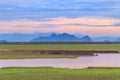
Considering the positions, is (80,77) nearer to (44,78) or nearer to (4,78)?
(44,78)

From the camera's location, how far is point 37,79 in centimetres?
2570

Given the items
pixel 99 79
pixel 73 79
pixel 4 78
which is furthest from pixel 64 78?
pixel 4 78

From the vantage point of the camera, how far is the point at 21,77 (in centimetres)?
2675

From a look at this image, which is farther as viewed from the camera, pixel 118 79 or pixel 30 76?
pixel 30 76

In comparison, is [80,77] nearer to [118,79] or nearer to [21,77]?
[118,79]

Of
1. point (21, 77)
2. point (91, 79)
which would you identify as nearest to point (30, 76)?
point (21, 77)

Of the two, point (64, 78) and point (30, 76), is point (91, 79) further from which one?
point (30, 76)

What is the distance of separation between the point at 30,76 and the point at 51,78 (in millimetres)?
2167

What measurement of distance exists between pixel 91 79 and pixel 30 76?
5.11m

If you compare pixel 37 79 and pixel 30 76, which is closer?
pixel 37 79

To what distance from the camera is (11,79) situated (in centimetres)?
2566

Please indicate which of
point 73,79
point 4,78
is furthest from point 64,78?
point 4,78

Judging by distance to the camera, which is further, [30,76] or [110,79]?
[30,76]

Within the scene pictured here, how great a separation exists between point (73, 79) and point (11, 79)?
15.4 feet
